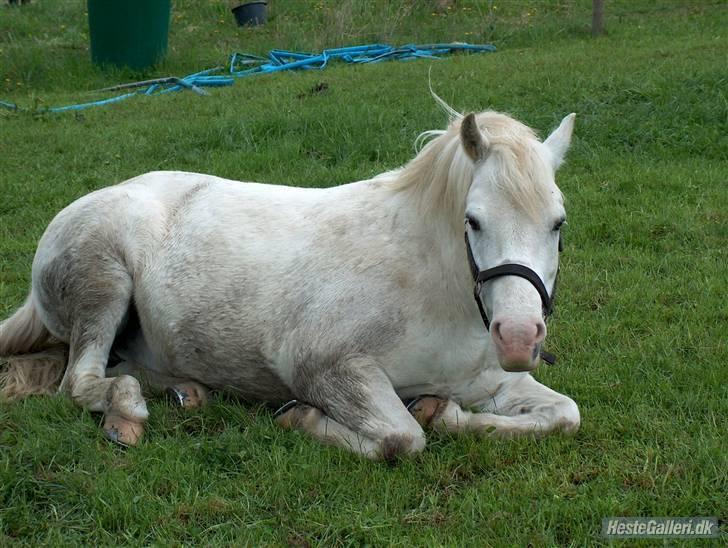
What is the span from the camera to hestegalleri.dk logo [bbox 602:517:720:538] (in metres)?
2.78

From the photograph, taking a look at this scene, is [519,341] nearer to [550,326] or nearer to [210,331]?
[210,331]

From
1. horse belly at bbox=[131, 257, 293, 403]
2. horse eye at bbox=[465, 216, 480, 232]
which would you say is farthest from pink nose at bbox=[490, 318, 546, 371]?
horse belly at bbox=[131, 257, 293, 403]

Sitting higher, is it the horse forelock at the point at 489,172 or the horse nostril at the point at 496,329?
the horse forelock at the point at 489,172

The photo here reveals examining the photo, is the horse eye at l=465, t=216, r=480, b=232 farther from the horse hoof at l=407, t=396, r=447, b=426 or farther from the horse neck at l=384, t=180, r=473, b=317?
the horse hoof at l=407, t=396, r=447, b=426

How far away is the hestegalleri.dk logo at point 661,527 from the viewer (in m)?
2.78

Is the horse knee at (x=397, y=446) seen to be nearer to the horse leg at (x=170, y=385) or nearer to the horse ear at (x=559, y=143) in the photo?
the horse leg at (x=170, y=385)

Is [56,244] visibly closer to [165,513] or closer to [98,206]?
[98,206]

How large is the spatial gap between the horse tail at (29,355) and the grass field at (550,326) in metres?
0.28

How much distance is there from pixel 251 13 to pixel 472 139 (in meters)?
13.6

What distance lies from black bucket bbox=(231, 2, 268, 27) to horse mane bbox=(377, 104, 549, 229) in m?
12.8

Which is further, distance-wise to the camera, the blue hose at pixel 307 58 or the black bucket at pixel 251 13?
the black bucket at pixel 251 13

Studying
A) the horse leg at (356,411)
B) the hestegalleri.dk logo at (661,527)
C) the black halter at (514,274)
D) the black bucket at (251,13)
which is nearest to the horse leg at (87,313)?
the horse leg at (356,411)

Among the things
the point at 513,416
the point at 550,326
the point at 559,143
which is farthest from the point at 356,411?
the point at 550,326

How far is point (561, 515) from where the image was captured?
2.91m
